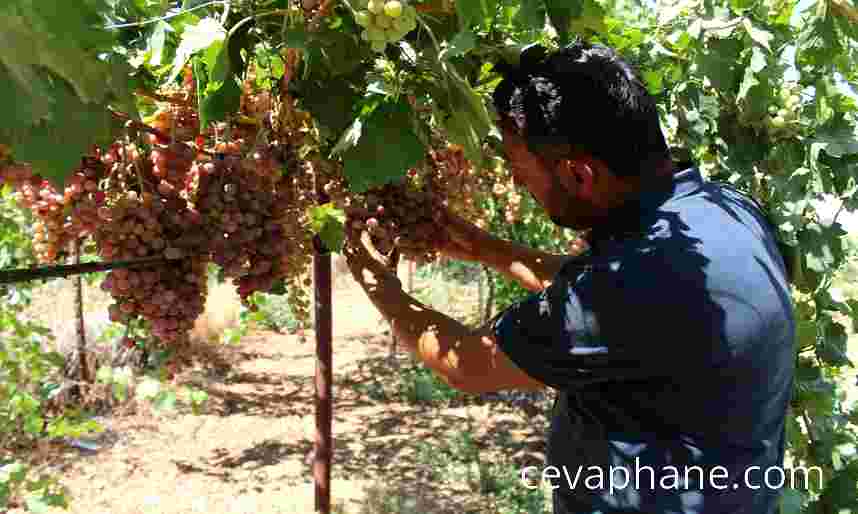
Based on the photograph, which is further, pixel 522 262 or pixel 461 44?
pixel 522 262

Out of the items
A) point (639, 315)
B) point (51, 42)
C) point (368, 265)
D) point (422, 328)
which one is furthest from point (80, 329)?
point (51, 42)

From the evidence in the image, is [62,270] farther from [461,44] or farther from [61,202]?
[461,44]

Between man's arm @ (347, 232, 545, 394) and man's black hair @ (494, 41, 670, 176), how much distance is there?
561 millimetres

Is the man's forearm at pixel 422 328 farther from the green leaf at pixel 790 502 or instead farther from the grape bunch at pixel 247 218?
the green leaf at pixel 790 502

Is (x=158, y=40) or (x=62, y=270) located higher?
(x=158, y=40)

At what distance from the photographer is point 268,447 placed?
19.3ft

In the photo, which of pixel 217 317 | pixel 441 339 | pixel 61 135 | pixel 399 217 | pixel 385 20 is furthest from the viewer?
pixel 217 317

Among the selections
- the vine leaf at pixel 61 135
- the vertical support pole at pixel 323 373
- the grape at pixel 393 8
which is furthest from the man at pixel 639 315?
the vertical support pole at pixel 323 373

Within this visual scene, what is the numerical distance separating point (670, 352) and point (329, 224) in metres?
0.97

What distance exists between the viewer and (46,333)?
12.3 feet

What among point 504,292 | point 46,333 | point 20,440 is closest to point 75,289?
point 20,440

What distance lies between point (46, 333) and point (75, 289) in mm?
2219

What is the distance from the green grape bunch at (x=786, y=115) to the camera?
2.44m

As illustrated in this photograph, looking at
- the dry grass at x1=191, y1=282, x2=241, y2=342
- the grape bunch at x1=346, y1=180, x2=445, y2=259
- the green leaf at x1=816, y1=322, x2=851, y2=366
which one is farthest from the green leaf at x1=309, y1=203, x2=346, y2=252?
the dry grass at x1=191, y1=282, x2=241, y2=342
